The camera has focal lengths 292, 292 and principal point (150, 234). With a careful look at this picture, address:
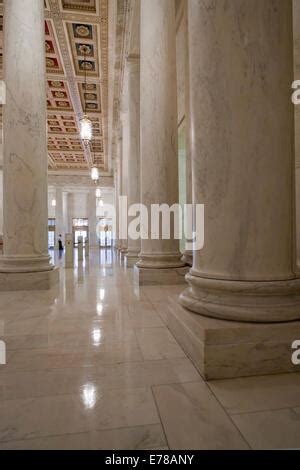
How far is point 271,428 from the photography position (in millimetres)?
1661

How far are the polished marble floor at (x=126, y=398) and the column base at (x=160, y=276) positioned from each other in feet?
9.53

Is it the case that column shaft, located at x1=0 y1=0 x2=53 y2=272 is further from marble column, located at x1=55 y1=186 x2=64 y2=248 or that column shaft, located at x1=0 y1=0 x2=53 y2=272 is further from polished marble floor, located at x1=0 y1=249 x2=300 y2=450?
marble column, located at x1=55 y1=186 x2=64 y2=248

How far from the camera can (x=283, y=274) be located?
98.8 inches

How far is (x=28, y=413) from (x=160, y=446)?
0.88 m

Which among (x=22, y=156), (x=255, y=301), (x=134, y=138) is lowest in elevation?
(x=255, y=301)

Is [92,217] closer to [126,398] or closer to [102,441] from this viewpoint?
[126,398]

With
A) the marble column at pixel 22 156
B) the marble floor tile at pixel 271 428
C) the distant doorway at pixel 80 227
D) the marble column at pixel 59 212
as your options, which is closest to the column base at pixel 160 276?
the marble column at pixel 22 156

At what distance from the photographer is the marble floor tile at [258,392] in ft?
A: 6.19

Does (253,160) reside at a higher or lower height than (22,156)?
Result: lower

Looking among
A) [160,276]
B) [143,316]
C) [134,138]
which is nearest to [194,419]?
[143,316]

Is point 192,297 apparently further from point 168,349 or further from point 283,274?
point 283,274

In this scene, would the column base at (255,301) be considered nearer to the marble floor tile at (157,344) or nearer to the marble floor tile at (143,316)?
the marble floor tile at (157,344)

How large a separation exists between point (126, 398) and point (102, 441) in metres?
0.43

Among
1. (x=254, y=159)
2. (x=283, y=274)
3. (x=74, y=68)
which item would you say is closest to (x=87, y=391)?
(x=283, y=274)
